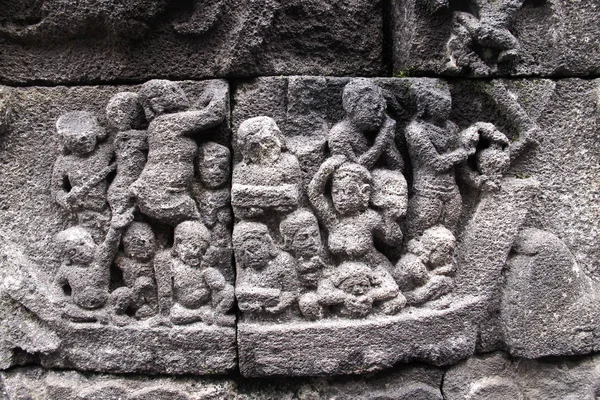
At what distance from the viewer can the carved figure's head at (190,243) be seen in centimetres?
239

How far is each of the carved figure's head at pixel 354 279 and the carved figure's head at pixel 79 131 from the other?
1362 mm

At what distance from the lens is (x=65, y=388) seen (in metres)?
2.43

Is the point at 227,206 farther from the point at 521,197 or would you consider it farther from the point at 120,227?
the point at 521,197

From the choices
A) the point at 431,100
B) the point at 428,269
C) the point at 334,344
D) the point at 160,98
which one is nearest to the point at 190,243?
the point at 160,98

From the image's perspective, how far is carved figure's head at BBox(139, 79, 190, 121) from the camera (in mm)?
2410

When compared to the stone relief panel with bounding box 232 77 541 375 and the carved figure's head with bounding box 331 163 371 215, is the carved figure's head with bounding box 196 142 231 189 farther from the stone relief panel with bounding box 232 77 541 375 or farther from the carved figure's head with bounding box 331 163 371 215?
the carved figure's head with bounding box 331 163 371 215

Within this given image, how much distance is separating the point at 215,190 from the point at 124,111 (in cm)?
58

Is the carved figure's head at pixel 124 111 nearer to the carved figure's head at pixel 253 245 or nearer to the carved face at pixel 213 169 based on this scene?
the carved face at pixel 213 169

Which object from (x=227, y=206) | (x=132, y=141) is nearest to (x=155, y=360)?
(x=227, y=206)

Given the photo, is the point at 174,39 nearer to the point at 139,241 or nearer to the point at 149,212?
the point at 149,212

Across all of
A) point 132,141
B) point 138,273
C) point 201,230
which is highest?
point 132,141

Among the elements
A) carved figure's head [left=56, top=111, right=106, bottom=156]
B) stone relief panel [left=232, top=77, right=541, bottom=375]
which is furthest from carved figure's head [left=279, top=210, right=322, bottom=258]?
carved figure's head [left=56, top=111, right=106, bottom=156]

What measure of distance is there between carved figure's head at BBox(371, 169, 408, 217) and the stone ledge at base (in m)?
0.52

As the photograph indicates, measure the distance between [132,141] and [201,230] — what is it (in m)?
0.55
